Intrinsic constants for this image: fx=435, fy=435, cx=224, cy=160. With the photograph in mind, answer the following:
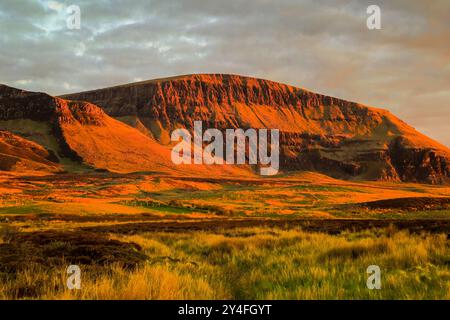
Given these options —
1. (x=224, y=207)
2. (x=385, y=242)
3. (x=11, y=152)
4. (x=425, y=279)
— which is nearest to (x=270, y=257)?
(x=385, y=242)

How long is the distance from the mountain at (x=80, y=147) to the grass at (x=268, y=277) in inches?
6037

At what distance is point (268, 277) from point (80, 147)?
182m

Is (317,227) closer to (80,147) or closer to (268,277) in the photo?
(268,277)

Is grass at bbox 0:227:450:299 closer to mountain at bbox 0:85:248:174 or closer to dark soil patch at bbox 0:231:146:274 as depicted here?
dark soil patch at bbox 0:231:146:274

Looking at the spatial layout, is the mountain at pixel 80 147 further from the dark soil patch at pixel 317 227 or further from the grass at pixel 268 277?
the grass at pixel 268 277

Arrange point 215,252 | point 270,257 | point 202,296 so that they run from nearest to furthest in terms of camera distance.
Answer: point 202,296, point 270,257, point 215,252

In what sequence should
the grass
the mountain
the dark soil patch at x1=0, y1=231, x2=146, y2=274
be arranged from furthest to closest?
1. the mountain
2. the dark soil patch at x1=0, y1=231, x2=146, y2=274
3. the grass

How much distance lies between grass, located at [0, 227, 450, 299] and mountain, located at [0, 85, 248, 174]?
153344 mm

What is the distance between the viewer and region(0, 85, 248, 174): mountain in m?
165

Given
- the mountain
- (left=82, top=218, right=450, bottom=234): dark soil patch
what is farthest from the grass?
the mountain

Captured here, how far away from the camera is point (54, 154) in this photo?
178 meters

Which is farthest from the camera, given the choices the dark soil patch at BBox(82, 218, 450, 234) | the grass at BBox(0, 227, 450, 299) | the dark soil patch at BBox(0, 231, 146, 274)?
the dark soil patch at BBox(82, 218, 450, 234)
